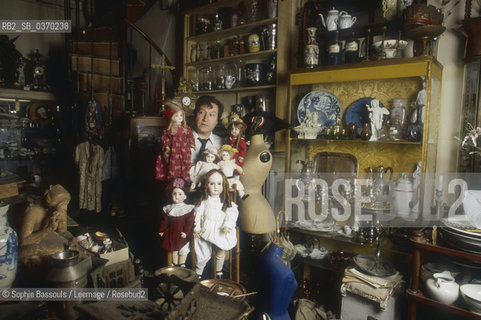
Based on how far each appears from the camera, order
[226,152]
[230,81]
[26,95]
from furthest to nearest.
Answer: [26,95]
[230,81]
[226,152]

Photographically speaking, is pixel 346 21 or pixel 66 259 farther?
pixel 346 21

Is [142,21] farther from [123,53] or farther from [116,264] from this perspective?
[116,264]

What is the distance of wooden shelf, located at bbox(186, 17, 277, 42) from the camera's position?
10.3ft

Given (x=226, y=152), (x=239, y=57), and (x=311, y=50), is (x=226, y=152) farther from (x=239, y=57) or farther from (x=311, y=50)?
A: (x=239, y=57)

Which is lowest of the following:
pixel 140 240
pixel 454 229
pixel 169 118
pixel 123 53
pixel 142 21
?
pixel 140 240

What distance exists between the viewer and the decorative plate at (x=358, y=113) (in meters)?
2.76

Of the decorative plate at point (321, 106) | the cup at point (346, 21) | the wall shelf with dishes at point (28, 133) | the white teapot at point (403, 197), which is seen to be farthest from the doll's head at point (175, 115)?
the wall shelf with dishes at point (28, 133)

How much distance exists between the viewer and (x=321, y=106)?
9.53ft

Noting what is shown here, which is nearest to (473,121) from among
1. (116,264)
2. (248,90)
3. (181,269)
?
(248,90)

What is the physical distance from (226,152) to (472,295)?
1.72m

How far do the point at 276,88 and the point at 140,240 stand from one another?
2130mm

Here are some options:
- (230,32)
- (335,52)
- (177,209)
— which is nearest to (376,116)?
(335,52)

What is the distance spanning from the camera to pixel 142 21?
4.79 metres

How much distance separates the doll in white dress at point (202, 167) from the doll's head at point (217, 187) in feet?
0.35
